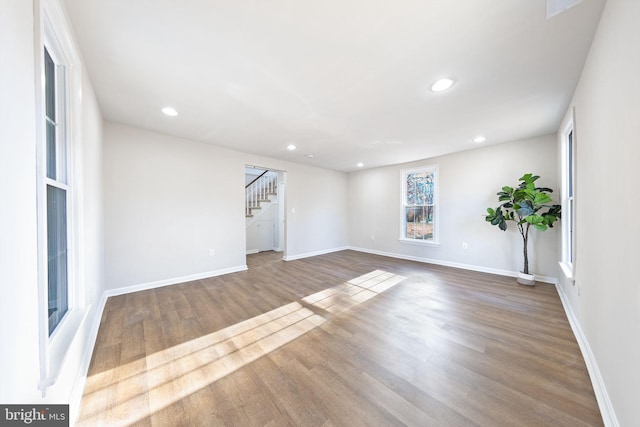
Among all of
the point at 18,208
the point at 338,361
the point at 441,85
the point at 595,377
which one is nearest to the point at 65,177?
the point at 18,208

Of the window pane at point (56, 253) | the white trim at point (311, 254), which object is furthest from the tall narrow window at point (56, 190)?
the white trim at point (311, 254)

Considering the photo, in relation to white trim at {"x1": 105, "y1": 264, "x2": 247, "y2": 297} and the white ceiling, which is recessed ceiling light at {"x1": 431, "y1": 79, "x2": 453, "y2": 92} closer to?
the white ceiling

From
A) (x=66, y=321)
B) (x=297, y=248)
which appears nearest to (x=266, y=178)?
(x=297, y=248)

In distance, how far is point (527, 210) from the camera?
11.1 ft

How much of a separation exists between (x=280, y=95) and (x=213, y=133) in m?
1.67

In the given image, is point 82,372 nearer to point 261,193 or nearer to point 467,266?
point 467,266

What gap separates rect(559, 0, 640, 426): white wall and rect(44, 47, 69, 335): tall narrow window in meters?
3.00

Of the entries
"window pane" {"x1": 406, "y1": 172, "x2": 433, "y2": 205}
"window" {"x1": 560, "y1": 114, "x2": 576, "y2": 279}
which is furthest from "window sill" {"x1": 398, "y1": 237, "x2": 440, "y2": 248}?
"window" {"x1": 560, "y1": 114, "x2": 576, "y2": 279}

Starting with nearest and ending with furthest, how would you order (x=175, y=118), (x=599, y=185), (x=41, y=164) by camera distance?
1. (x=41, y=164)
2. (x=599, y=185)
3. (x=175, y=118)

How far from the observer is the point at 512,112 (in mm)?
2709

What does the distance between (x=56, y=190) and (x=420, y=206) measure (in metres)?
5.55

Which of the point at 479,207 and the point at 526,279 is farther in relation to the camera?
the point at 479,207

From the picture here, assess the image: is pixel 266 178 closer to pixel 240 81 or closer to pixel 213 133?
pixel 213 133

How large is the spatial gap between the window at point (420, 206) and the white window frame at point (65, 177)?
212 inches
